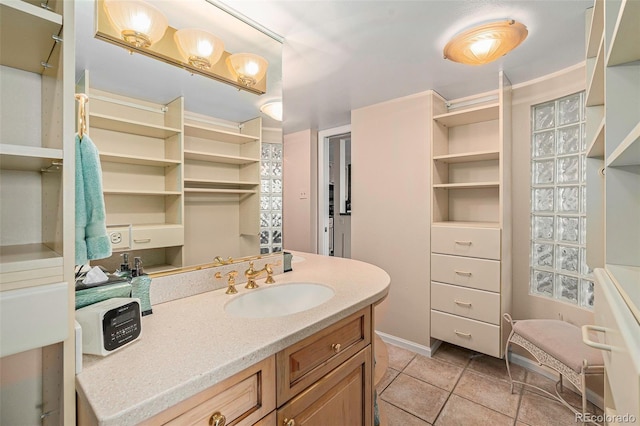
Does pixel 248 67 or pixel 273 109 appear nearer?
pixel 248 67

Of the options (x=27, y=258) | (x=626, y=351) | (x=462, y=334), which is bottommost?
(x=462, y=334)

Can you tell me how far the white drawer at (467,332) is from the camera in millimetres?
2102

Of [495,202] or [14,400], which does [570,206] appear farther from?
[14,400]

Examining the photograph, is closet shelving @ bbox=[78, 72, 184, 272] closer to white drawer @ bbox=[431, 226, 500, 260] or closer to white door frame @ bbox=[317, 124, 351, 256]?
white drawer @ bbox=[431, 226, 500, 260]

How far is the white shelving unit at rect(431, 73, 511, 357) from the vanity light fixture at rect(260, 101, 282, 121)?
1.38 metres

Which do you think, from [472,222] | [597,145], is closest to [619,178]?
[597,145]

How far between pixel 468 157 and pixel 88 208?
2481 mm

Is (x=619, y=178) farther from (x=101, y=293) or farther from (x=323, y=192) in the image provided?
(x=323, y=192)

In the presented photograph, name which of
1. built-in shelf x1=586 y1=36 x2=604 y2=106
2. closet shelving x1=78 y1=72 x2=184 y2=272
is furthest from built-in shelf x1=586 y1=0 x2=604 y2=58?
closet shelving x1=78 y1=72 x2=184 y2=272

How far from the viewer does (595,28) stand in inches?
47.7

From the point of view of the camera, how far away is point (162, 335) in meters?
0.87

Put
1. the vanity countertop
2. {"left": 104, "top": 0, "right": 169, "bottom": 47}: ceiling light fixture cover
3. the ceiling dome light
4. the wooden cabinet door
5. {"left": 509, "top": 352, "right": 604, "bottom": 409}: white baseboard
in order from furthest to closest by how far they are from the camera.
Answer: {"left": 509, "top": 352, "right": 604, "bottom": 409}: white baseboard → the ceiling dome light → {"left": 104, "top": 0, "right": 169, "bottom": 47}: ceiling light fixture cover → the wooden cabinet door → the vanity countertop

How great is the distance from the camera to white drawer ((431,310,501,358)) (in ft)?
6.89

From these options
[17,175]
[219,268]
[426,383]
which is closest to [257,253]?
[219,268]
